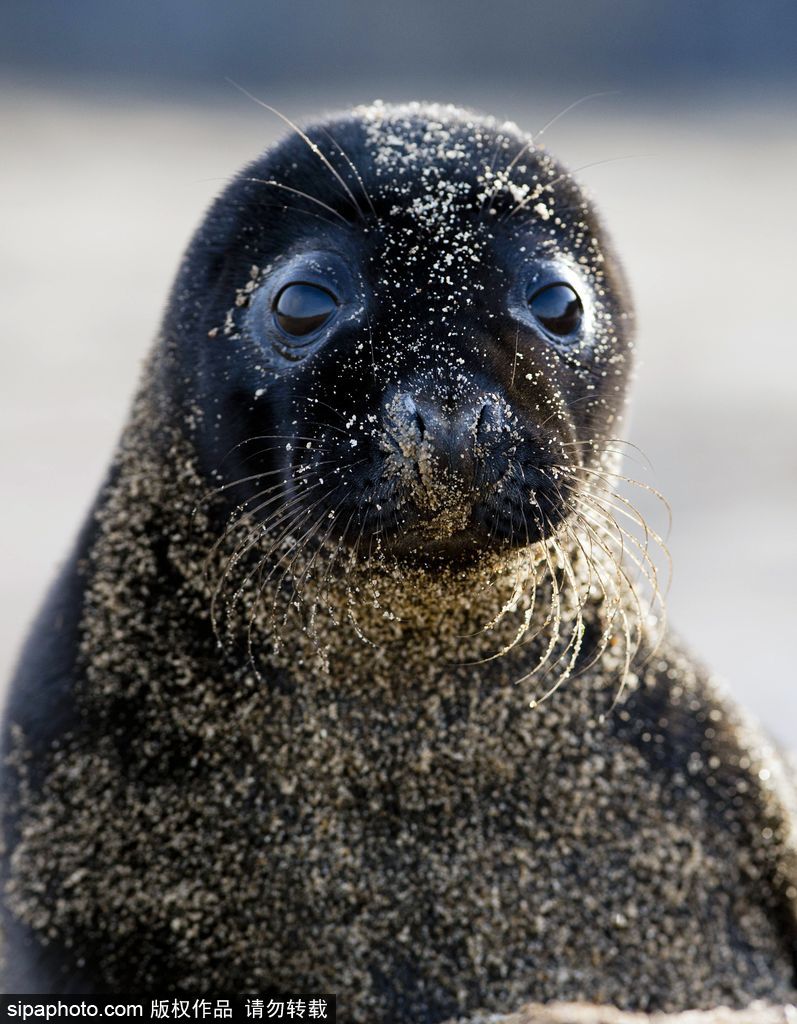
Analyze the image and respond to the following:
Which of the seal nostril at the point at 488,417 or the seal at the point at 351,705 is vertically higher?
the seal nostril at the point at 488,417

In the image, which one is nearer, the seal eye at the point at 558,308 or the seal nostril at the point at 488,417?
the seal nostril at the point at 488,417

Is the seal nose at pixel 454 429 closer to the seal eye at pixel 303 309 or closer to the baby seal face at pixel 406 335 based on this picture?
the baby seal face at pixel 406 335

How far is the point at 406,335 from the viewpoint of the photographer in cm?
272

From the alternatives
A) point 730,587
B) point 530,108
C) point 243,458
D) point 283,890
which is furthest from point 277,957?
point 530,108

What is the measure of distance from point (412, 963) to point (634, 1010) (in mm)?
529

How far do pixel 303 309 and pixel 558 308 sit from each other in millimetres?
536

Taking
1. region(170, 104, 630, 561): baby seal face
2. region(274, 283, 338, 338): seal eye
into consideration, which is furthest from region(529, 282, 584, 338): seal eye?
region(274, 283, 338, 338): seal eye

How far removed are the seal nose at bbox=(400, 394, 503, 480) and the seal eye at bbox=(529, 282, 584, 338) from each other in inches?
19.2

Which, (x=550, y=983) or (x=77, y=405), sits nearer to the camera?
(x=550, y=983)

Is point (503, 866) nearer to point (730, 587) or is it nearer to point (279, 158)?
point (279, 158)

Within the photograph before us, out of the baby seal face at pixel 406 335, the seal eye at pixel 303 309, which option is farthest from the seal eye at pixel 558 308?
the seal eye at pixel 303 309

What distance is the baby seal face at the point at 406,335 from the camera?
2.60 m

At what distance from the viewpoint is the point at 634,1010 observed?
3217mm

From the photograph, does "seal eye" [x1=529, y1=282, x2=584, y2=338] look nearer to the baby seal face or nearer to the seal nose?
the baby seal face
